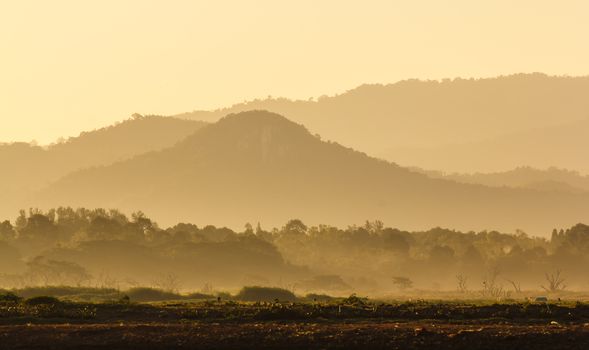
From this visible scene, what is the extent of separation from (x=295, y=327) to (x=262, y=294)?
3245 inches

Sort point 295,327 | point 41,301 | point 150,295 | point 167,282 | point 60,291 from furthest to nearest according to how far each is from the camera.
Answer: point 167,282, point 150,295, point 60,291, point 41,301, point 295,327

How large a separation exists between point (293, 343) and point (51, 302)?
30026 mm

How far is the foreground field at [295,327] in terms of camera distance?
46.8 m

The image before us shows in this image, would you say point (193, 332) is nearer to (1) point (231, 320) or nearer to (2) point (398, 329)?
(1) point (231, 320)

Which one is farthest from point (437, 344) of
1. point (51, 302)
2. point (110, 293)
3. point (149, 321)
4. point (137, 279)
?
point (137, 279)

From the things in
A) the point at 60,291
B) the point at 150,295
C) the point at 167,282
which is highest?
the point at 167,282

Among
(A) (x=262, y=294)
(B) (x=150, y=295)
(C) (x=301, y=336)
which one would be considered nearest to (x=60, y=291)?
(B) (x=150, y=295)

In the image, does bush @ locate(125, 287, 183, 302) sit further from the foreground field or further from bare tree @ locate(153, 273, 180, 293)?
the foreground field

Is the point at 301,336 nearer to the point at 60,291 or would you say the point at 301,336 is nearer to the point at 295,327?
the point at 295,327

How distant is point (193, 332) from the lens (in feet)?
166

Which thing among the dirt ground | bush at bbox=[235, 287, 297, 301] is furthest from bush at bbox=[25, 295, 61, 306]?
bush at bbox=[235, 287, 297, 301]

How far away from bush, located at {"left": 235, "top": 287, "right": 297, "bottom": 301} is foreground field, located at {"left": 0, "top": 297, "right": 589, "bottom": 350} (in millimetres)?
61972

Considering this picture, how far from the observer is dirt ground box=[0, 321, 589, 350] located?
151ft

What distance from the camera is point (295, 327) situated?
5166 cm
